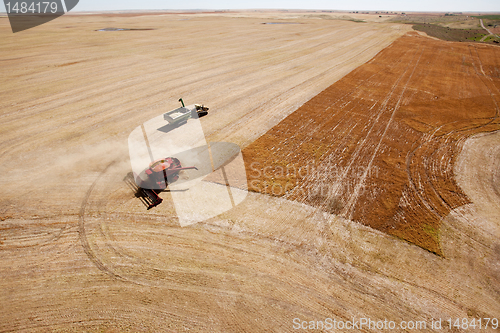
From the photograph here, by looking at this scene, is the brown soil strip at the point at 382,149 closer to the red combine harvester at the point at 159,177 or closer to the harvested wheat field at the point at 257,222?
the harvested wheat field at the point at 257,222

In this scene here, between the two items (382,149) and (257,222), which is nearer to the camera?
(257,222)

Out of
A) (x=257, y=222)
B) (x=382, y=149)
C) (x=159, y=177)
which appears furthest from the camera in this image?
(x=382, y=149)

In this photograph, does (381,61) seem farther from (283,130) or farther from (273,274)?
(273,274)

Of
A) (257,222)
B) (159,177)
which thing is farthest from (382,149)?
(159,177)

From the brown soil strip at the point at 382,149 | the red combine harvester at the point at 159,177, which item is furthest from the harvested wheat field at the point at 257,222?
the red combine harvester at the point at 159,177

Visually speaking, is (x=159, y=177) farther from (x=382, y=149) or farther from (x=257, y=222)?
(x=382, y=149)

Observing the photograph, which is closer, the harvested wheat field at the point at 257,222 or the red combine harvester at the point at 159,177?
the harvested wheat field at the point at 257,222
